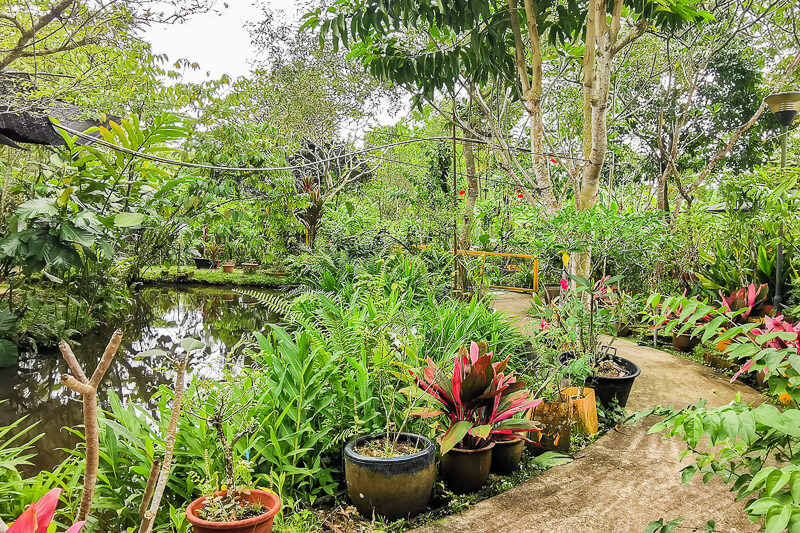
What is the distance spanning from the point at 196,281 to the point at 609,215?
1030cm

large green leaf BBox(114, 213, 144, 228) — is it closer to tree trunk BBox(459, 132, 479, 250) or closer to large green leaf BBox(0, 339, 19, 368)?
large green leaf BBox(0, 339, 19, 368)

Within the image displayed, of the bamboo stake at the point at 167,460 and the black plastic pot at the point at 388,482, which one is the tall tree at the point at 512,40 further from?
the bamboo stake at the point at 167,460

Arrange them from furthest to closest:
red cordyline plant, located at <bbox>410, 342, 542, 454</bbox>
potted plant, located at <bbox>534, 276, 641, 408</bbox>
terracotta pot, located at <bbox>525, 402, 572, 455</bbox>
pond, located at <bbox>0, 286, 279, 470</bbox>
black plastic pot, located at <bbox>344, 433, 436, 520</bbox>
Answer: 1. pond, located at <bbox>0, 286, 279, 470</bbox>
2. potted plant, located at <bbox>534, 276, 641, 408</bbox>
3. terracotta pot, located at <bbox>525, 402, 572, 455</bbox>
4. red cordyline plant, located at <bbox>410, 342, 542, 454</bbox>
5. black plastic pot, located at <bbox>344, 433, 436, 520</bbox>

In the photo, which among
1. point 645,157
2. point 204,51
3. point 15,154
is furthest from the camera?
point 204,51

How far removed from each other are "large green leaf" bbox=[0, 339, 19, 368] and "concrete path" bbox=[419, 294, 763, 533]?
426 centimetres

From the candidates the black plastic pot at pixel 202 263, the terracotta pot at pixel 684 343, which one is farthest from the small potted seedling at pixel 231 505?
the black plastic pot at pixel 202 263

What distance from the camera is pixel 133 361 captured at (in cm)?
517

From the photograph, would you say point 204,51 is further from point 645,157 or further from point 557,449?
point 557,449

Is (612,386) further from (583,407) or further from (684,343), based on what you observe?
(684,343)

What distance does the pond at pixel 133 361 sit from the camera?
368 cm

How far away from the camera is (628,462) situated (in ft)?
9.32

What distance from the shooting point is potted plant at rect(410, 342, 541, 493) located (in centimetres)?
249

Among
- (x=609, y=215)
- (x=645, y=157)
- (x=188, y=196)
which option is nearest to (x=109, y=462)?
(x=609, y=215)

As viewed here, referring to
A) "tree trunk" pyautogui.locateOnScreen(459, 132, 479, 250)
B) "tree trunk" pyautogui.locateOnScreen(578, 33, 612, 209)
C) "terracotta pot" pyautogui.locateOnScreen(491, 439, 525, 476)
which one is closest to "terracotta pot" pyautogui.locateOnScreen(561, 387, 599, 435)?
"terracotta pot" pyautogui.locateOnScreen(491, 439, 525, 476)
